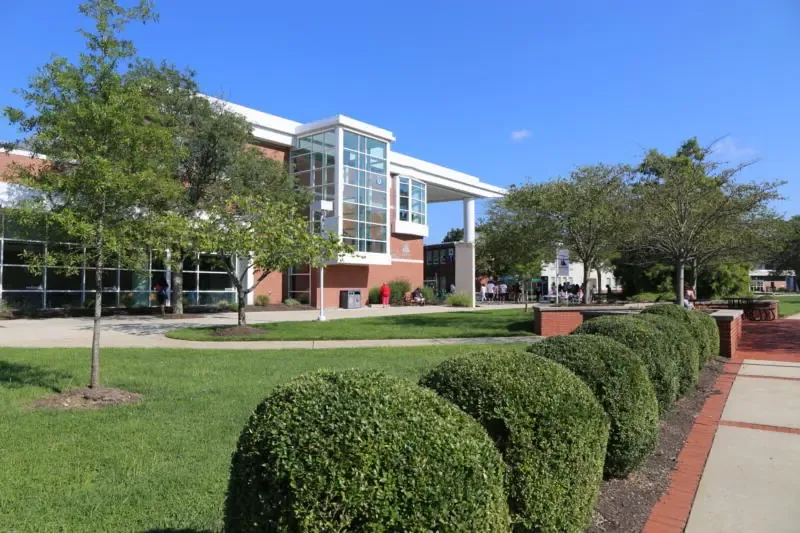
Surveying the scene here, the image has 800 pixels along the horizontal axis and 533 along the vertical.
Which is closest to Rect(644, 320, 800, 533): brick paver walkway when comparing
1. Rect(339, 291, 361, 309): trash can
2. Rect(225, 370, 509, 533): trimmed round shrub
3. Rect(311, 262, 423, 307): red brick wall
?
Rect(225, 370, 509, 533): trimmed round shrub

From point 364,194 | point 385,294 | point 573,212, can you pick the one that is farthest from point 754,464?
point 385,294

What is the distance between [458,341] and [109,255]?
8418 millimetres

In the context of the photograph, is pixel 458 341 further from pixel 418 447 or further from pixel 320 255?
pixel 418 447

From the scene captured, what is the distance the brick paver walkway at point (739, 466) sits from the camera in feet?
11.9

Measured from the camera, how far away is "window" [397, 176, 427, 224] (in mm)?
38812

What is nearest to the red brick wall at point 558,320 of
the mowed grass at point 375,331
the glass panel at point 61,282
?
the mowed grass at point 375,331

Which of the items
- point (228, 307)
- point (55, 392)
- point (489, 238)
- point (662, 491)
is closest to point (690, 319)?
point (662, 491)

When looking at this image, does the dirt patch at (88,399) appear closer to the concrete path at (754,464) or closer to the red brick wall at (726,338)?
the concrete path at (754,464)

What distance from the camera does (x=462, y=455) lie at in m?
2.11

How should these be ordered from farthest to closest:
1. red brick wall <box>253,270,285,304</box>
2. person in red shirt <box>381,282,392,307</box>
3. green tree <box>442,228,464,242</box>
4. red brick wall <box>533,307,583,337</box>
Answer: green tree <box>442,228,464,242</box>, person in red shirt <box>381,282,392,307</box>, red brick wall <box>253,270,285,304</box>, red brick wall <box>533,307,583,337</box>

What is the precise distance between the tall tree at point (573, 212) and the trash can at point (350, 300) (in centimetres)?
1363

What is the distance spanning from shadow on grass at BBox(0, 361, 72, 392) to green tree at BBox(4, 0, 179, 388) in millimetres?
1210

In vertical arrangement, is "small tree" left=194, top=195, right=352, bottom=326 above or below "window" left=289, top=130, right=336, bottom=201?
below

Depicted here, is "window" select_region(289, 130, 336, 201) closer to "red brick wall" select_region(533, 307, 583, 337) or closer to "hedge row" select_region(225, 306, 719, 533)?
"red brick wall" select_region(533, 307, 583, 337)
